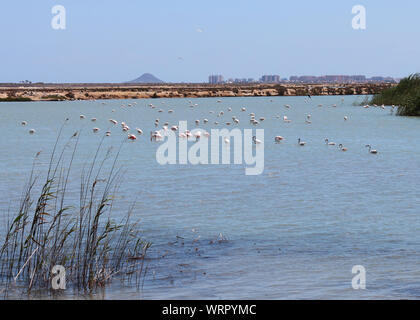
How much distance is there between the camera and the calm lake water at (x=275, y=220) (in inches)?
390

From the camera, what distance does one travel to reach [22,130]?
41.5 meters

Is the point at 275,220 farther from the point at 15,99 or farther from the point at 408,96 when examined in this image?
the point at 15,99

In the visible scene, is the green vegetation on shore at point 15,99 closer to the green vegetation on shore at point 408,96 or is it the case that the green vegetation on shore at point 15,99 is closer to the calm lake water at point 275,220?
the green vegetation on shore at point 408,96

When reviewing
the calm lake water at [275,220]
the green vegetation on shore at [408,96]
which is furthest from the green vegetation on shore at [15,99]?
the calm lake water at [275,220]

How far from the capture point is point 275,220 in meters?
14.4

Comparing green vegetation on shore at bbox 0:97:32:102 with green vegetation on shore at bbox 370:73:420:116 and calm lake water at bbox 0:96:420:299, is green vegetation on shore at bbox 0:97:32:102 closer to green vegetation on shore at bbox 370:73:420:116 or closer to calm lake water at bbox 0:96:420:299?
green vegetation on shore at bbox 370:73:420:116

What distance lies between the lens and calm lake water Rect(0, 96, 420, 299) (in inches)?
390

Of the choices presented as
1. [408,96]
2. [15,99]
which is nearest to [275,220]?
[408,96]

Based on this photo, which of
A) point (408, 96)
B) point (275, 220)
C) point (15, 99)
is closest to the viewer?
point (275, 220)
